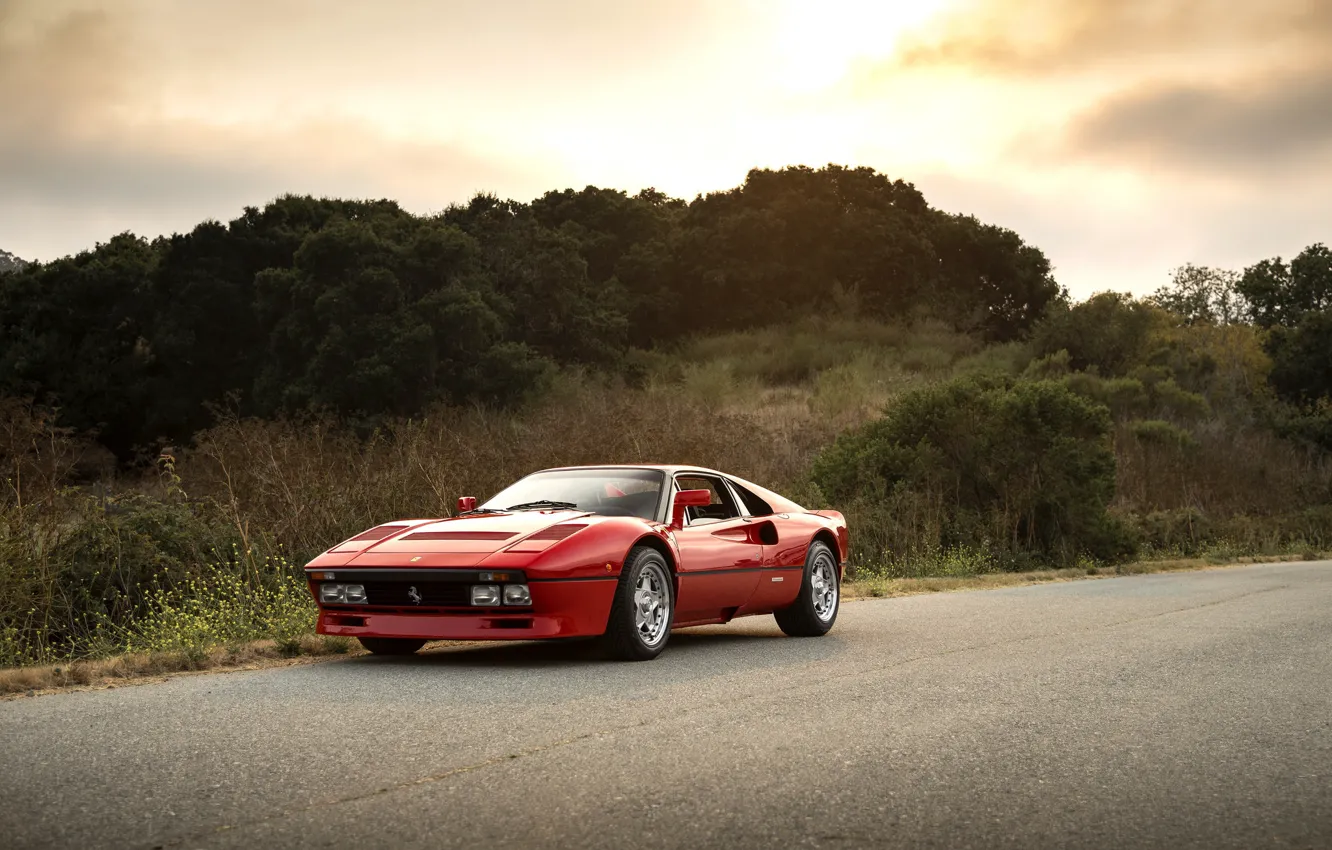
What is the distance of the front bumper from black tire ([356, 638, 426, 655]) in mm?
514

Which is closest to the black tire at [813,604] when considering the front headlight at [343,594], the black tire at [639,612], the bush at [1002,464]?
the black tire at [639,612]

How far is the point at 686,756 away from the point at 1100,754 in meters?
1.81

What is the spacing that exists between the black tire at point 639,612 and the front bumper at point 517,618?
139 mm

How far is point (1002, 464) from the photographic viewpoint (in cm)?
2681

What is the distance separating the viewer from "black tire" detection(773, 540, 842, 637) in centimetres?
1170

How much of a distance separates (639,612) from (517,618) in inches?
39.9

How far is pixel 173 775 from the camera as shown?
5660 millimetres

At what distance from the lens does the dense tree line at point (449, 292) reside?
4178cm

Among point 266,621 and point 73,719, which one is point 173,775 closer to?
point 73,719

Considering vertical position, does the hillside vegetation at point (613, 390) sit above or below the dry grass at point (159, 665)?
above

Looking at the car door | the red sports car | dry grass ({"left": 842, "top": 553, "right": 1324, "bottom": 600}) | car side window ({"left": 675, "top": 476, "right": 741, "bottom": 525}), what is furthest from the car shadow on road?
dry grass ({"left": 842, "top": 553, "right": 1324, "bottom": 600})

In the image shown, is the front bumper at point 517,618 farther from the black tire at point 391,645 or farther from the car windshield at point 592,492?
the car windshield at point 592,492

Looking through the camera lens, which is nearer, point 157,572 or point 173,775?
point 173,775

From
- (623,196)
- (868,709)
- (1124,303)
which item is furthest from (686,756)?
(623,196)
